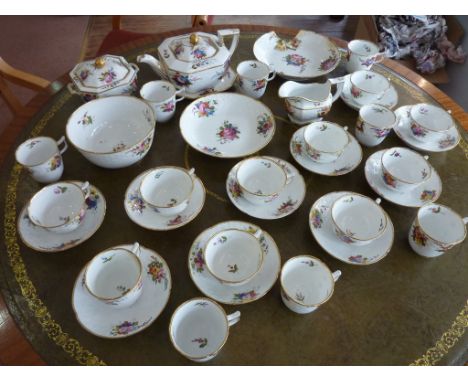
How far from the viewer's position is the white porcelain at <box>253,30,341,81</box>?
1.52m

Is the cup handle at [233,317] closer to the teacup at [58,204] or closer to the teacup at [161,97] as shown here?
the teacup at [58,204]

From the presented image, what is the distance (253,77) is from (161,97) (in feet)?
1.17

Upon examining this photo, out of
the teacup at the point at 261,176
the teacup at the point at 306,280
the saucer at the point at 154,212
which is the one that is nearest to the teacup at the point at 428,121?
the teacup at the point at 261,176

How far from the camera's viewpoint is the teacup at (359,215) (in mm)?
1098

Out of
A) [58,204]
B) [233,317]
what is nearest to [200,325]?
[233,317]

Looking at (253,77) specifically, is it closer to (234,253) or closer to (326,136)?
(326,136)

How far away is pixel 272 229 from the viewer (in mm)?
1107

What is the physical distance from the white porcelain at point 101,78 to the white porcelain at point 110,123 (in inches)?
1.3

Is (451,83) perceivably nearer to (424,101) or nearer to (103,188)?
(424,101)

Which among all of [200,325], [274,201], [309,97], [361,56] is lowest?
[200,325]

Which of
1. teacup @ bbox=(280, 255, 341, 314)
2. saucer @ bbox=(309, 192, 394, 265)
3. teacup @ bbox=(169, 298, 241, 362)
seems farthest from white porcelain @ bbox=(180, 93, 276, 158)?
teacup @ bbox=(169, 298, 241, 362)

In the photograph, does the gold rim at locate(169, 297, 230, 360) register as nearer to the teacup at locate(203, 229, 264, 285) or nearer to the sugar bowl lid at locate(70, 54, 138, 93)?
the teacup at locate(203, 229, 264, 285)

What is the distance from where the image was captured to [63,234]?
3.47 feet

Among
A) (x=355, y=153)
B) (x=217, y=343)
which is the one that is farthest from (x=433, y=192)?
(x=217, y=343)
